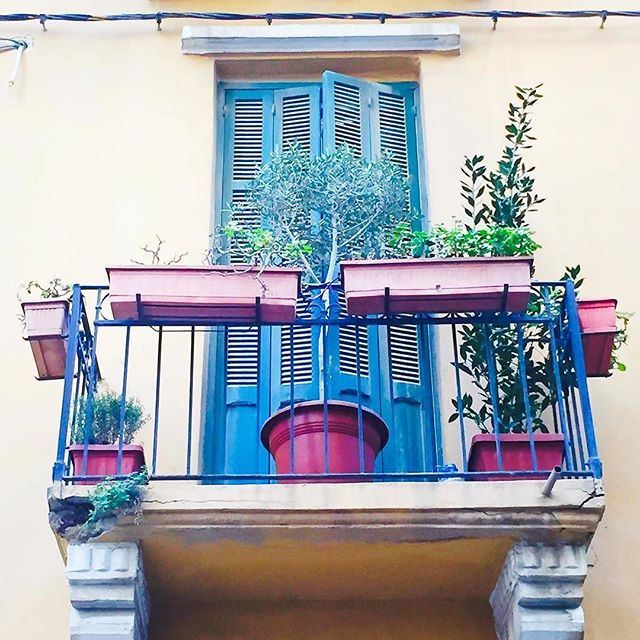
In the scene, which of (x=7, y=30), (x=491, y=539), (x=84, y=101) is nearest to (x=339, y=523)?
(x=491, y=539)

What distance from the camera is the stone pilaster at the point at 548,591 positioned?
555 cm

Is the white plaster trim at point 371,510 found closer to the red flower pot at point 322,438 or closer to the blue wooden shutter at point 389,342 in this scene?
the red flower pot at point 322,438

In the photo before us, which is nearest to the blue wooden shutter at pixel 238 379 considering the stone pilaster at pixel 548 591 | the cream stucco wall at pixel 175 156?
the cream stucco wall at pixel 175 156

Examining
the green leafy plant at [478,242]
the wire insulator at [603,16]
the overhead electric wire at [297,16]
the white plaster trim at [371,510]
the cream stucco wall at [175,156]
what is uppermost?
the overhead electric wire at [297,16]

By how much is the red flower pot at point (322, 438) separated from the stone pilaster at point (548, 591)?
751mm

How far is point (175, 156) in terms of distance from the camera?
7.66 m

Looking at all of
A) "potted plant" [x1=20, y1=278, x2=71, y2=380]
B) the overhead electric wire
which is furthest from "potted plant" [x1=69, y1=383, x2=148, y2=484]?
the overhead electric wire

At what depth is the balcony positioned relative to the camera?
18.3 feet

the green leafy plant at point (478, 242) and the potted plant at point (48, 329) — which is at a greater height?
the green leafy plant at point (478, 242)

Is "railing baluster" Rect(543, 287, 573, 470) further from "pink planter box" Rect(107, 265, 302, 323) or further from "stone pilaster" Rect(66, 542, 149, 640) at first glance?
"stone pilaster" Rect(66, 542, 149, 640)

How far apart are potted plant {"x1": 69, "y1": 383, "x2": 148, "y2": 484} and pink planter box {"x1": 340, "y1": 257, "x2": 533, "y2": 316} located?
3.51 feet

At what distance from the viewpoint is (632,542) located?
6371 mm

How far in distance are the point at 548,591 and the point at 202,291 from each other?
69.1 inches

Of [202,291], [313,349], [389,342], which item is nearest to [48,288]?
[313,349]
